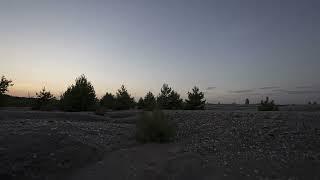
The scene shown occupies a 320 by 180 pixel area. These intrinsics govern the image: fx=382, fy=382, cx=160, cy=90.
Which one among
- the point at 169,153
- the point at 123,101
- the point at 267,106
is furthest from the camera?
the point at 123,101

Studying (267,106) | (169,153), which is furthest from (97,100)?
(169,153)

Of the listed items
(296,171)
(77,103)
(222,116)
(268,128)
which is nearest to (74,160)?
(296,171)

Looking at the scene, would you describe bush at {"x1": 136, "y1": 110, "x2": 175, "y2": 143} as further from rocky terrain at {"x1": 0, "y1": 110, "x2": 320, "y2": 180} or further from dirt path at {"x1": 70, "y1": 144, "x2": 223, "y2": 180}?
dirt path at {"x1": 70, "y1": 144, "x2": 223, "y2": 180}

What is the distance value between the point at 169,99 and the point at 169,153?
36.6 metres

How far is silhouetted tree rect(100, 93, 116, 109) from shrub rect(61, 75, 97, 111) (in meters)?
6.10

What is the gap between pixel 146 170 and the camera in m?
13.6

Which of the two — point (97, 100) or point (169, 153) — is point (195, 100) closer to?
point (97, 100)

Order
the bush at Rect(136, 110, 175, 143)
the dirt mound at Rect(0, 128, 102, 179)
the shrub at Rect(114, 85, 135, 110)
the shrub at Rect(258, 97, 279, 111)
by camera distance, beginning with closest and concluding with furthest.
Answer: the dirt mound at Rect(0, 128, 102, 179), the bush at Rect(136, 110, 175, 143), the shrub at Rect(258, 97, 279, 111), the shrub at Rect(114, 85, 135, 110)

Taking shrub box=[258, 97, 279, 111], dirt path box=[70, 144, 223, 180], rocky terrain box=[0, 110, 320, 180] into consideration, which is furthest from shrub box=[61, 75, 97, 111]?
dirt path box=[70, 144, 223, 180]

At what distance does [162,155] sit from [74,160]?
339 cm

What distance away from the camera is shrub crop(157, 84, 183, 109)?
50.8m

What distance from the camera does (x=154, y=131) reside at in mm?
17656

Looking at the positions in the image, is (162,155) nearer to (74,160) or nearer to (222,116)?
(74,160)

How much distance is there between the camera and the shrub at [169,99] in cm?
5080
